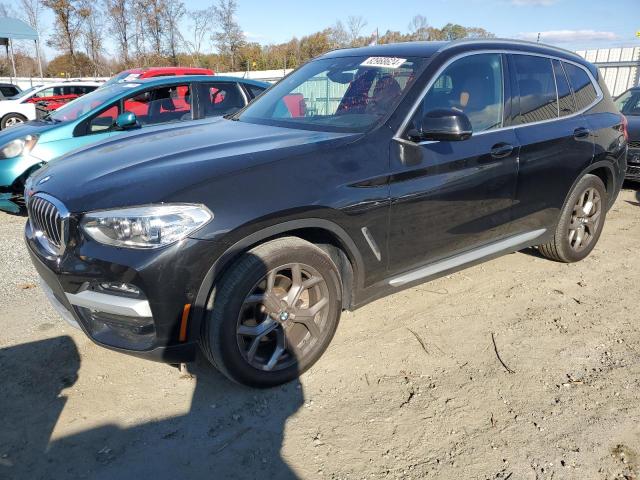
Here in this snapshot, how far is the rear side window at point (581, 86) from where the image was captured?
4.26m

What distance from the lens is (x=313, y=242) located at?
9.62ft

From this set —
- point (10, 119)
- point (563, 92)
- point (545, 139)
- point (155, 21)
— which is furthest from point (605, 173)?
point (155, 21)

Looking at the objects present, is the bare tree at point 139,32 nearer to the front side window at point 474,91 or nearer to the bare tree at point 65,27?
the bare tree at point 65,27

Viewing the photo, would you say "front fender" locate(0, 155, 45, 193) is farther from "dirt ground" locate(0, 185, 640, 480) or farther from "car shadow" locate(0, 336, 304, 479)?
"car shadow" locate(0, 336, 304, 479)

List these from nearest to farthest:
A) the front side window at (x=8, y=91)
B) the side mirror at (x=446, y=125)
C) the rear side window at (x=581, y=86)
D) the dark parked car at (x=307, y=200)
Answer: the dark parked car at (x=307, y=200) < the side mirror at (x=446, y=125) < the rear side window at (x=581, y=86) < the front side window at (x=8, y=91)

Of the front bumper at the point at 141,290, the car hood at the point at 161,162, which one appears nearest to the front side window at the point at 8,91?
the car hood at the point at 161,162

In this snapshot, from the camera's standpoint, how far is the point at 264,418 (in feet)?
8.58

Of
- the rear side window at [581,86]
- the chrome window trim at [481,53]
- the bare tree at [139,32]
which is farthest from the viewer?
the bare tree at [139,32]

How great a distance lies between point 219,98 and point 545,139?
14.1ft

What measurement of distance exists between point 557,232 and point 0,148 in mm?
5941

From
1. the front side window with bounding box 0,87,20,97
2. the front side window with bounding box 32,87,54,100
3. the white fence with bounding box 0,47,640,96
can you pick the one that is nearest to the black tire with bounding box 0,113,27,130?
the front side window with bounding box 32,87,54,100

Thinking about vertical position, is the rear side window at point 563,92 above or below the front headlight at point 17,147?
above

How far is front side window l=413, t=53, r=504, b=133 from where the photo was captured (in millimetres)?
3258

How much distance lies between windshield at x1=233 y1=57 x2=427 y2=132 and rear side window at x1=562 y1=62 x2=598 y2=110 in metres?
1.71
